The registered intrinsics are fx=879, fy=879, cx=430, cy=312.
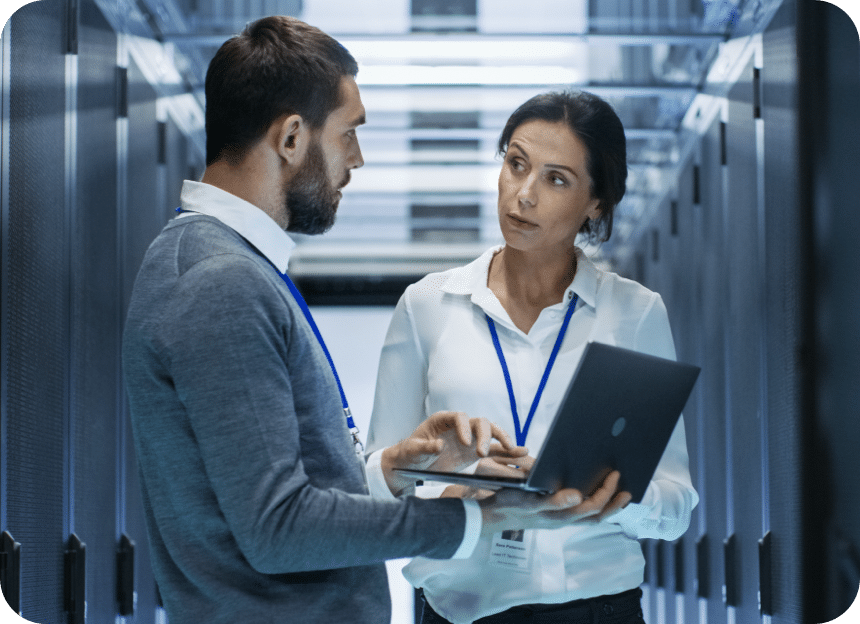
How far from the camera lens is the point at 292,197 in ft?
4.89

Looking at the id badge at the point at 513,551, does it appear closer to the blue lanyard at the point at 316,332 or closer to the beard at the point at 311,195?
the blue lanyard at the point at 316,332

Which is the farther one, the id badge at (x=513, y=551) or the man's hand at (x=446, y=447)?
the id badge at (x=513, y=551)

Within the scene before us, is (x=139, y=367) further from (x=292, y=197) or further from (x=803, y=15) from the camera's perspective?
(x=803, y=15)

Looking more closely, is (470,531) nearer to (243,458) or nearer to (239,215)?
(243,458)

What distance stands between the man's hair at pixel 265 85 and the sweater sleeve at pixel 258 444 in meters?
0.29

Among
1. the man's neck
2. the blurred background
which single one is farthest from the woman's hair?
the man's neck

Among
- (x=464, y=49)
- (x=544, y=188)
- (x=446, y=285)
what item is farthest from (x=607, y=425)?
(x=464, y=49)

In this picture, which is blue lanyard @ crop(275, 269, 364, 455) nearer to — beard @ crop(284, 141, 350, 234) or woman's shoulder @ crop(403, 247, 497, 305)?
beard @ crop(284, 141, 350, 234)

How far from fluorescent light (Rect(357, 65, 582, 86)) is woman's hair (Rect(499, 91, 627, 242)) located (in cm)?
229

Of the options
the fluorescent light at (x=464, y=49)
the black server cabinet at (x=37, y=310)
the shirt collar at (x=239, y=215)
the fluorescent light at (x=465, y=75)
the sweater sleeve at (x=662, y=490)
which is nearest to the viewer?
the shirt collar at (x=239, y=215)

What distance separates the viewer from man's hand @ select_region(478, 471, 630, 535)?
4.39 ft

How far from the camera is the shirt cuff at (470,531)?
128 cm

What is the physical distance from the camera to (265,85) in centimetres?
145

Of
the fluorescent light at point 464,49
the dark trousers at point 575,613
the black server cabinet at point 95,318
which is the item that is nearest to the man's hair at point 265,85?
the dark trousers at point 575,613
